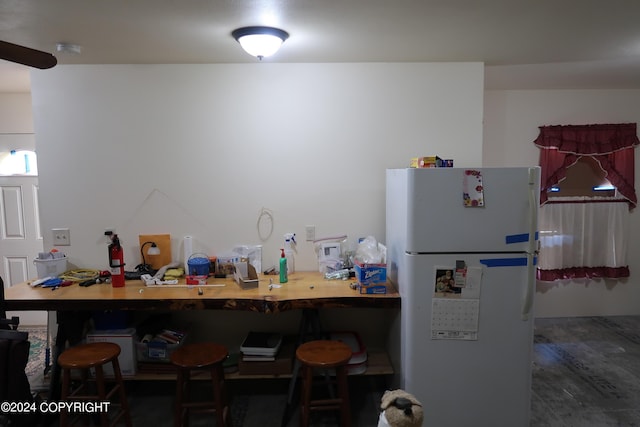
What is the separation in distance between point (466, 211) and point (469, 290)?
439 mm

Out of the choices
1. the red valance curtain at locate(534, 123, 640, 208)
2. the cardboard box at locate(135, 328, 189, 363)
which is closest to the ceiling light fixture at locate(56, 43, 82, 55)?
the cardboard box at locate(135, 328, 189, 363)

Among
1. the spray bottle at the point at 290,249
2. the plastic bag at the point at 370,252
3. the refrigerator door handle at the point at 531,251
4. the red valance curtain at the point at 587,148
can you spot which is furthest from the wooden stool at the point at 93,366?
the red valance curtain at the point at 587,148

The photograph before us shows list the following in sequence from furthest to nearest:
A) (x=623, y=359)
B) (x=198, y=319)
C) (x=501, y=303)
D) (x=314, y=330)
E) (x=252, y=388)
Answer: (x=623, y=359) → (x=198, y=319) → (x=252, y=388) → (x=314, y=330) → (x=501, y=303)

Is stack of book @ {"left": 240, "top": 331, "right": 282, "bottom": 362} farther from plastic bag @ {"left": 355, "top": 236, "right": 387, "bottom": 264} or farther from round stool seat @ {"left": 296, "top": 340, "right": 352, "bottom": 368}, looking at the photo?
plastic bag @ {"left": 355, "top": 236, "right": 387, "bottom": 264}

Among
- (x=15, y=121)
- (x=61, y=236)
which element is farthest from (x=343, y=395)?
(x=15, y=121)

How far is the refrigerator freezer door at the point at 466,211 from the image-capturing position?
217 centimetres

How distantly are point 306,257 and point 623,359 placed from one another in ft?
9.13

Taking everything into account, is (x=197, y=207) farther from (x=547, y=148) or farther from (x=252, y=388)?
(x=547, y=148)

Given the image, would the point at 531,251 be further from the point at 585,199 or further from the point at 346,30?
the point at 585,199

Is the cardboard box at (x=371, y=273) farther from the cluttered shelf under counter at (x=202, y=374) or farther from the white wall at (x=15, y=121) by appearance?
the white wall at (x=15, y=121)

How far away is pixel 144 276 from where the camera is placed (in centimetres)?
272

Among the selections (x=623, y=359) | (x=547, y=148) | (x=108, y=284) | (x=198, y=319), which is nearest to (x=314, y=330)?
(x=198, y=319)

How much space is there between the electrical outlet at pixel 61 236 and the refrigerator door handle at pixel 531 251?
3.10 metres

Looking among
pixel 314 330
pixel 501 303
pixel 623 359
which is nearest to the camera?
pixel 501 303
